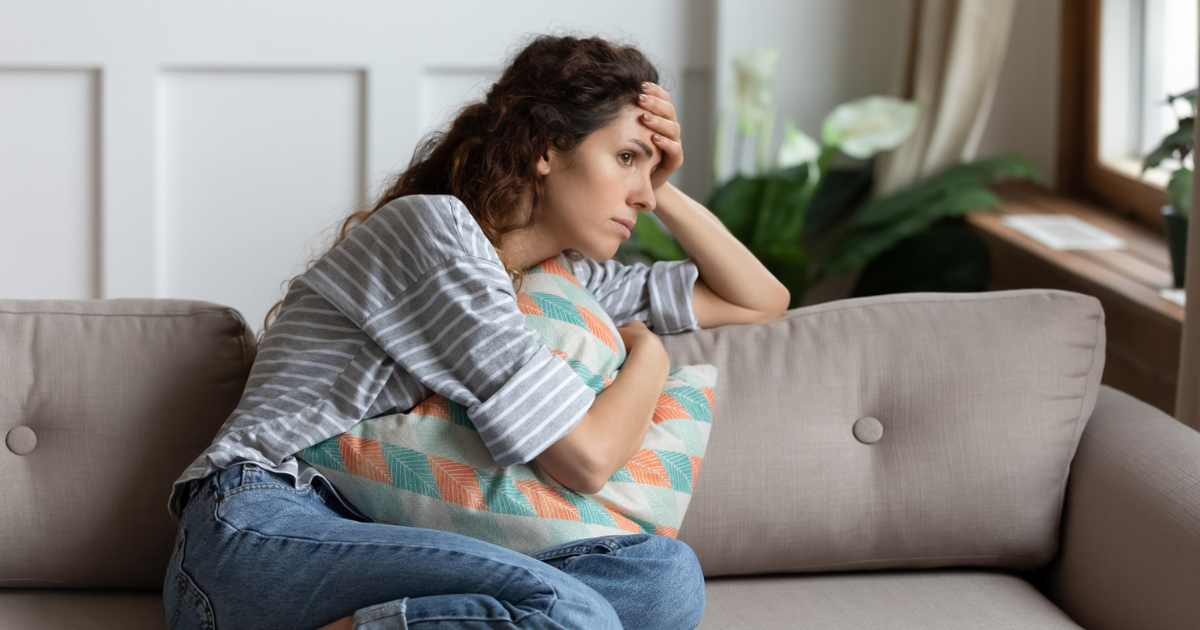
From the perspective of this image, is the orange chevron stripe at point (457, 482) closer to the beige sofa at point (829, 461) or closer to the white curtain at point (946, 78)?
the beige sofa at point (829, 461)

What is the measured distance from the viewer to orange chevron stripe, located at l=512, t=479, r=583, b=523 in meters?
1.03

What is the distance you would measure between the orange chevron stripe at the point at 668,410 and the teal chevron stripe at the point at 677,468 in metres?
0.04

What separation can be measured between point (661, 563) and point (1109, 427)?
65 cm

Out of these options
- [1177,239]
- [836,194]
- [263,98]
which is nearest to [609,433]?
[1177,239]

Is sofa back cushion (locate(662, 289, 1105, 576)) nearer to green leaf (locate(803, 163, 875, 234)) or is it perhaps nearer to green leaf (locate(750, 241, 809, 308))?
green leaf (locate(750, 241, 809, 308))

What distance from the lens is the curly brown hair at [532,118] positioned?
3.76 feet

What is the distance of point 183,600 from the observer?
3.16 feet

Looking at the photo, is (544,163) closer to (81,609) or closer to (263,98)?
(81,609)

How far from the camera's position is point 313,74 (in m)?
2.48

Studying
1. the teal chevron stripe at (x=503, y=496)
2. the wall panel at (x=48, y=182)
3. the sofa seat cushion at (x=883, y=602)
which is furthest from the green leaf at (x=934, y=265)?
the wall panel at (x=48, y=182)

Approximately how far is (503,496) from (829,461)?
0.44m

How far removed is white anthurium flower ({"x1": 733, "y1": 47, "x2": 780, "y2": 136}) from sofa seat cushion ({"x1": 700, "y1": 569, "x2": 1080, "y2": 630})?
139cm

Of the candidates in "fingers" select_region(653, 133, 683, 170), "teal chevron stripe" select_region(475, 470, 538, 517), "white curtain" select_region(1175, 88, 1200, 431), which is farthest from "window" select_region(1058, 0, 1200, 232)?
"teal chevron stripe" select_region(475, 470, 538, 517)

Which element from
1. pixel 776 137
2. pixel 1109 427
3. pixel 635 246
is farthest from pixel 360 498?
pixel 776 137
